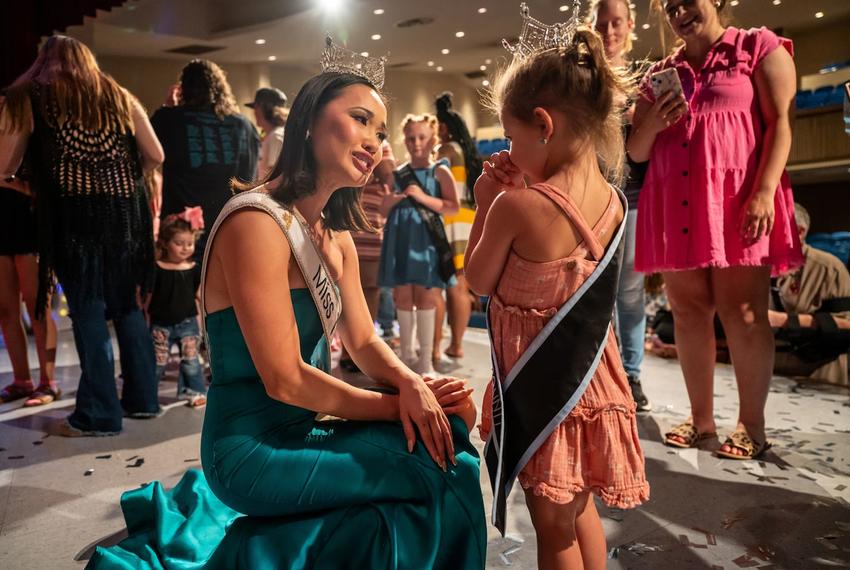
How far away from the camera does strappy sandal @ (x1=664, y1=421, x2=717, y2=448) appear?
249 cm

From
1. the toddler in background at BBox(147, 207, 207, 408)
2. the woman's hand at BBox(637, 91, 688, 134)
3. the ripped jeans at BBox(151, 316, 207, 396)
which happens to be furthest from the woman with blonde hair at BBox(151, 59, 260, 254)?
the woman's hand at BBox(637, 91, 688, 134)

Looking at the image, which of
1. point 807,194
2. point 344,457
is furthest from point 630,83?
point 807,194

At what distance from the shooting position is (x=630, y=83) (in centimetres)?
140

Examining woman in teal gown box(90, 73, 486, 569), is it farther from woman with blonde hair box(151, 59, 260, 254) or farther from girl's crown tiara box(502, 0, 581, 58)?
woman with blonde hair box(151, 59, 260, 254)

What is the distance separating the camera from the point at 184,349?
135 inches

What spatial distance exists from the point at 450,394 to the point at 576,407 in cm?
25

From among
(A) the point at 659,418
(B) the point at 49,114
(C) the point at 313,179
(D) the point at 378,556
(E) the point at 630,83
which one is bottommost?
(A) the point at 659,418

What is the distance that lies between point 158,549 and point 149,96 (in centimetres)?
1167

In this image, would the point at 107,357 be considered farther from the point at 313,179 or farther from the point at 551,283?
the point at 551,283

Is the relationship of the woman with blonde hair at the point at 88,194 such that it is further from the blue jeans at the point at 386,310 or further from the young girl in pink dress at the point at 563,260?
the blue jeans at the point at 386,310

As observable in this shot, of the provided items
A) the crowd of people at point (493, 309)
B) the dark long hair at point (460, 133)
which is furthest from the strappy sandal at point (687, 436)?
the dark long hair at point (460, 133)

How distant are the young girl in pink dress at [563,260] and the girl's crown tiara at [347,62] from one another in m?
0.26

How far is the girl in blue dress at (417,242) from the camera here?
12.4 ft

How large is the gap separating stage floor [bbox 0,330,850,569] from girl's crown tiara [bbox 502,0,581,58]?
3.81ft
